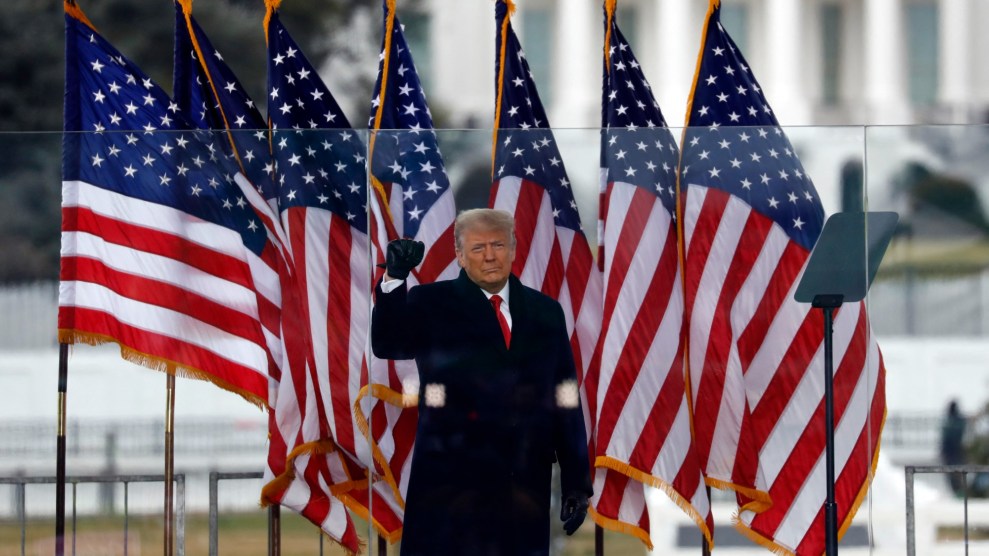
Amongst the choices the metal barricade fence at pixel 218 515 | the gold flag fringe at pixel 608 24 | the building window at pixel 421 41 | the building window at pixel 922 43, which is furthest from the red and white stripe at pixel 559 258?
A: the building window at pixel 922 43

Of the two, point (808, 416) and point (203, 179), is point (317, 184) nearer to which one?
point (203, 179)

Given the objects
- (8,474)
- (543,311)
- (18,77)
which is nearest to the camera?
(543,311)

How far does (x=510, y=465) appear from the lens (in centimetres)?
723

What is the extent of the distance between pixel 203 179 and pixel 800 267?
2751 millimetres

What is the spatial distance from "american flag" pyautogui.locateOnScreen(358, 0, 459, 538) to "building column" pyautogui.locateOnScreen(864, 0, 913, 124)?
41848mm

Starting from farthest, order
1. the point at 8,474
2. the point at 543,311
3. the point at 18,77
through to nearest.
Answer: the point at 18,77, the point at 8,474, the point at 543,311

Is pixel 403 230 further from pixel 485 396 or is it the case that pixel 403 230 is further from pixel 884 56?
pixel 884 56

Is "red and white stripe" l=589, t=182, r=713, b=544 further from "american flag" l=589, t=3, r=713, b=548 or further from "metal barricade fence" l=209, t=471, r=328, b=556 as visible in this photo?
"metal barricade fence" l=209, t=471, r=328, b=556

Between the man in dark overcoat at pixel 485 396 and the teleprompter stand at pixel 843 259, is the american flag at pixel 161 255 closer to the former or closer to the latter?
the man in dark overcoat at pixel 485 396

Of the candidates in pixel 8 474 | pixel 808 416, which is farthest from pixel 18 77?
pixel 808 416

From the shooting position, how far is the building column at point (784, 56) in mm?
47969

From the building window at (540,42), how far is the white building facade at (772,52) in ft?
0.14

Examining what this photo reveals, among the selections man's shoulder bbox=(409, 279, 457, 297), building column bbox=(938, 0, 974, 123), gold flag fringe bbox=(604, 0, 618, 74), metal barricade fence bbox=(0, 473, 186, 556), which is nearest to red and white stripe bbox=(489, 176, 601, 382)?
man's shoulder bbox=(409, 279, 457, 297)

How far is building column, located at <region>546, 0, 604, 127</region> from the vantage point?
48656 mm
